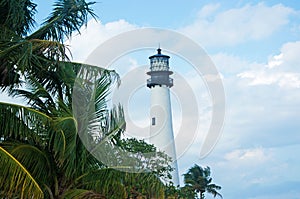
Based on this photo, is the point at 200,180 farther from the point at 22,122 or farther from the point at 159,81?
the point at 22,122

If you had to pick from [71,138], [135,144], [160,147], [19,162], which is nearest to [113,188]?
[71,138]

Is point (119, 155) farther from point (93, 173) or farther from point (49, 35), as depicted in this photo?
point (49, 35)

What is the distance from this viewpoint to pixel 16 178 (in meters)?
9.48

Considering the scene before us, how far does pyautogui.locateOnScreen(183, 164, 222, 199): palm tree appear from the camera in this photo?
4281cm

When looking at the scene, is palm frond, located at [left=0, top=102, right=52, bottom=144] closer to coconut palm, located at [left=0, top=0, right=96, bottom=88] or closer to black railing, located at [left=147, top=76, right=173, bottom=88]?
coconut palm, located at [left=0, top=0, right=96, bottom=88]

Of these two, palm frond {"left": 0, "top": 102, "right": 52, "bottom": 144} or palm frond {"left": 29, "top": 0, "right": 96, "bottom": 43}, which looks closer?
palm frond {"left": 0, "top": 102, "right": 52, "bottom": 144}

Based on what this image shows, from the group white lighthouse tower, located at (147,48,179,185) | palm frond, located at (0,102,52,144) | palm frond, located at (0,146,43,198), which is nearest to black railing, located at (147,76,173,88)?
white lighthouse tower, located at (147,48,179,185)

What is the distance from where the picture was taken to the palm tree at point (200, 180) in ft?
140

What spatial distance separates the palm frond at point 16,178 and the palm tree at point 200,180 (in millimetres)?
33103

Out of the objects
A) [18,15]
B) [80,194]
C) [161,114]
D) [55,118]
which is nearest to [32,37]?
[18,15]

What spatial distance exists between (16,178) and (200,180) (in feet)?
115

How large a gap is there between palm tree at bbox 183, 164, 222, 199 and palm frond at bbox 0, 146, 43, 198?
33103mm

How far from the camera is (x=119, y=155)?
1248 cm

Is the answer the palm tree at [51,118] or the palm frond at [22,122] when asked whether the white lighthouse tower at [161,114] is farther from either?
the palm frond at [22,122]
